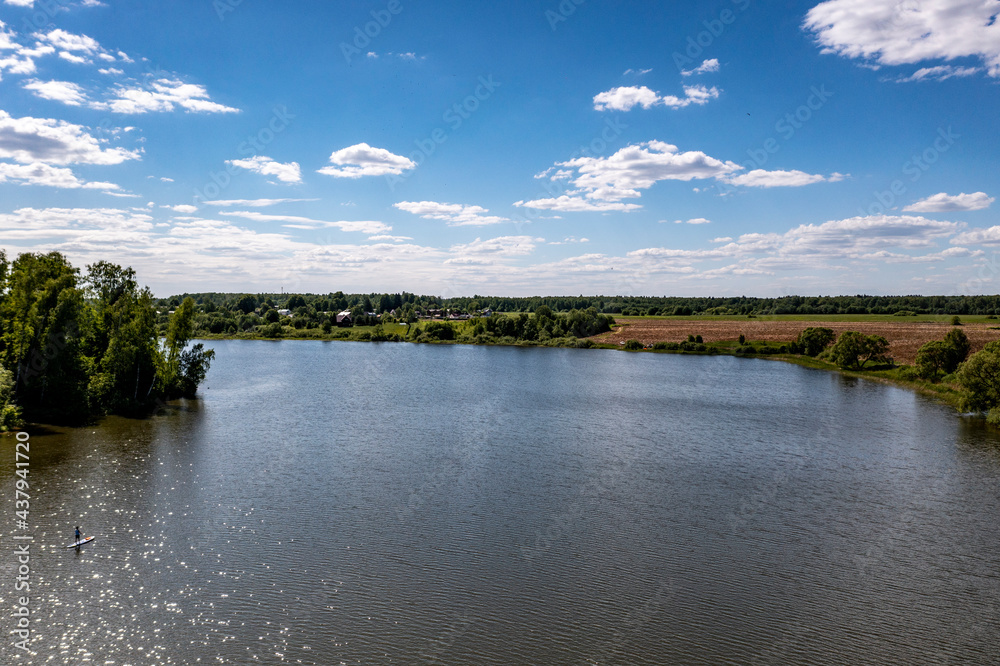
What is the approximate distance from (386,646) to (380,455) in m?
17.1

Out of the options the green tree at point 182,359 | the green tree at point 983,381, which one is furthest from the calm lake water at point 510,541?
the green tree at point 182,359

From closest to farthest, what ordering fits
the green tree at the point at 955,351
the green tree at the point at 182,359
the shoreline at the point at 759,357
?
the green tree at the point at 182,359
the shoreline at the point at 759,357
the green tree at the point at 955,351

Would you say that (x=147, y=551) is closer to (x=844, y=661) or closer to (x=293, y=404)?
(x=844, y=661)

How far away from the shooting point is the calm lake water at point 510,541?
47.1 ft

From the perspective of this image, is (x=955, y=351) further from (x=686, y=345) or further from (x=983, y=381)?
(x=686, y=345)

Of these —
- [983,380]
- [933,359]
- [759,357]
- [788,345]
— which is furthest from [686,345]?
[983,380]

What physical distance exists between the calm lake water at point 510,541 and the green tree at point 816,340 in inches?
1665

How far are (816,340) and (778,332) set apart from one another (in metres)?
27.7

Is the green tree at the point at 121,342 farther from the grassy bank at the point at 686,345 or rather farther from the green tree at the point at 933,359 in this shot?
the green tree at the point at 933,359

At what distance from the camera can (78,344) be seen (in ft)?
121

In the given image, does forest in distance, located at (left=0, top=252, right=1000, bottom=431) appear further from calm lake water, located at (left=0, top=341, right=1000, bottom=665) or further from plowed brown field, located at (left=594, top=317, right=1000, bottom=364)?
plowed brown field, located at (left=594, top=317, right=1000, bottom=364)

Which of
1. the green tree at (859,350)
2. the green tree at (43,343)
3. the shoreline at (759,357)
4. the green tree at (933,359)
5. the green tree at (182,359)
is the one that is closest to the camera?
the green tree at (43,343)

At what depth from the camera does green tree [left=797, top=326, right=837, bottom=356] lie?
80.1m

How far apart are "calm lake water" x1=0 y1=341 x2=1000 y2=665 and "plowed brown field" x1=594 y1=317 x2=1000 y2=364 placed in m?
50.3
